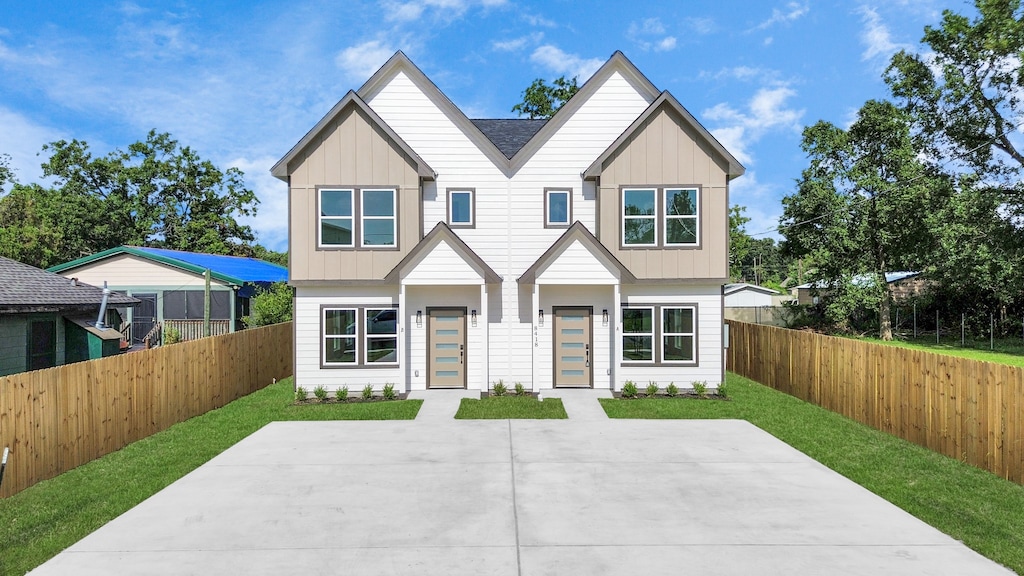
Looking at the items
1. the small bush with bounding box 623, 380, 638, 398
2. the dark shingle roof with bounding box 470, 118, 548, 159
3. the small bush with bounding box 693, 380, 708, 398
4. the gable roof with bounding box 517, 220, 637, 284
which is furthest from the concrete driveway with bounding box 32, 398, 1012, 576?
the dark shingle roof with bounding box 470, 118, 548, 159

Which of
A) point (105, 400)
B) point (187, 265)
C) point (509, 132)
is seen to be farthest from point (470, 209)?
point (187, 265)

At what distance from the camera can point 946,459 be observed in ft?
30.3

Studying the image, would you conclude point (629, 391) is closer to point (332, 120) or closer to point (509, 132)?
point (509, 132)

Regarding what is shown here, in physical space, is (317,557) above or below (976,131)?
below

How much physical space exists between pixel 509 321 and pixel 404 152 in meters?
Answer: 5.38

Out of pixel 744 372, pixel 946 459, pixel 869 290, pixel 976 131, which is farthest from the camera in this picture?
pixel 869 290

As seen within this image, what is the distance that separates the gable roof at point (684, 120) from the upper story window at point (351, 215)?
5.66 metres

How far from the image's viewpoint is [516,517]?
6.86 metres

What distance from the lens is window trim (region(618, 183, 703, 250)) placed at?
50.4 feet

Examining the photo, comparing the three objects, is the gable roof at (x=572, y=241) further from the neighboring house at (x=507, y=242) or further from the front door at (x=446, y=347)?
the front door at (x=446, y=347)

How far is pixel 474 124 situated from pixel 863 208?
26.2 metres

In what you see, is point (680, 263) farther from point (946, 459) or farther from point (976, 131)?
point (976, 131)

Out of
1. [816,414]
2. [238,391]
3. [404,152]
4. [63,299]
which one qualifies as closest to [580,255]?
[404,152]

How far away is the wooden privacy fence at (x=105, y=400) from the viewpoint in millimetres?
8000
